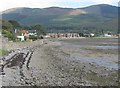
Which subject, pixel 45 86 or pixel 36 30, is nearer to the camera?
pixel 45 86

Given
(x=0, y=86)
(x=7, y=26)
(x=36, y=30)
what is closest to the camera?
(x=0, y=86)

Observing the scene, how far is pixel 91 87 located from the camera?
59.0ft

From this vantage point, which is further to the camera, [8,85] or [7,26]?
[7,26]

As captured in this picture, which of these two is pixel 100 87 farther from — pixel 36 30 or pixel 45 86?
pixel 36 30

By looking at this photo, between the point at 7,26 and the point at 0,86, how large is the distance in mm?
86555

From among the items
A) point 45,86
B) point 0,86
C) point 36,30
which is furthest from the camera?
point 36,30

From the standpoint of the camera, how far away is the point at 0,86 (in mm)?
16219

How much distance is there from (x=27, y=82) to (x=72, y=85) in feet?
8.14

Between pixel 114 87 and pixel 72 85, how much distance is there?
7.57ft

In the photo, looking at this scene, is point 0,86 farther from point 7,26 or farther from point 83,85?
point 7,26

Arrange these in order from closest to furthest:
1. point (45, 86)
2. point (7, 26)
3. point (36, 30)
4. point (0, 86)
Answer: point (0, 86)
point (45, 86)
point (7, 26)
point (36, 30)

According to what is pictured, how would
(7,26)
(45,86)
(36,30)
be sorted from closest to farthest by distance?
(45,86) < (7,26) < (36,30)

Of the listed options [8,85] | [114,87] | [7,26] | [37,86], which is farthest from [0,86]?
[7,26]

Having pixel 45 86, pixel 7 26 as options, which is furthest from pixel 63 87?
pixel 7 26
